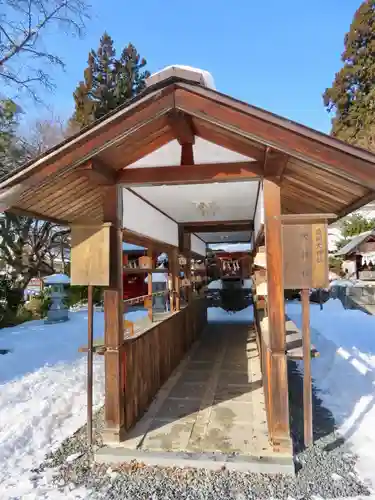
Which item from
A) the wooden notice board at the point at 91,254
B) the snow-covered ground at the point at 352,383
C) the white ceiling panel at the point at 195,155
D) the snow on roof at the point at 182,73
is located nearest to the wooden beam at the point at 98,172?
the white ceiling panel at the point at 195,155

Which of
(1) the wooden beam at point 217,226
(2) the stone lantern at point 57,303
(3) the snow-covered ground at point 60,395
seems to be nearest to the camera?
(3) the snow-covered ground at point 60,395

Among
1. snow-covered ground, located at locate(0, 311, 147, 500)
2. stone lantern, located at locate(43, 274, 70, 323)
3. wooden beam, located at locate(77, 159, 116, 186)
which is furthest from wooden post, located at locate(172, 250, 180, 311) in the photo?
stone lantern, located at locate(43, 274, 70, 323)

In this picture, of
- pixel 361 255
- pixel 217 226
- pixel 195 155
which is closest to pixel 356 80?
pixel 361 255

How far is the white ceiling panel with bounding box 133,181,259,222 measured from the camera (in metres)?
5.25

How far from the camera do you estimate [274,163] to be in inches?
143

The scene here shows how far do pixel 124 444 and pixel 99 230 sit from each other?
2.19m

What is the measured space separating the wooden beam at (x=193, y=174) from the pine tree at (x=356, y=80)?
72.8 ft

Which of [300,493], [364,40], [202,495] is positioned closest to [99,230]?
[202,495]

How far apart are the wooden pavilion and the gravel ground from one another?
14.5 inches

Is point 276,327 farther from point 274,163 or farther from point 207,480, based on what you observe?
point 274,163

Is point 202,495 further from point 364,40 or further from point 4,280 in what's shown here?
point 364,40

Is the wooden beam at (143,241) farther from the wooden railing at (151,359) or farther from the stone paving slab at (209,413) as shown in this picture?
the stone paving slab at (209,413)

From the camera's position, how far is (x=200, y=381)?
599 cm

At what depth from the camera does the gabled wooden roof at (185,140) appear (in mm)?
3166
